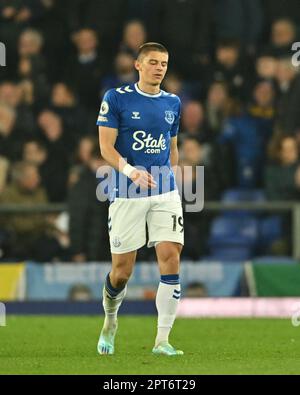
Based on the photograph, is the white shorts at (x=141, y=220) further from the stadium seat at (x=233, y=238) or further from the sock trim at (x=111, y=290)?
the stadium seat at (x=233, y=238)

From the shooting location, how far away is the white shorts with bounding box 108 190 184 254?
10.5 metres

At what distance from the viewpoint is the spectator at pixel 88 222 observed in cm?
1739

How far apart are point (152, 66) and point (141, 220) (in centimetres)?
132

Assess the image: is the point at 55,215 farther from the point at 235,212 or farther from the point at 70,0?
the point at 70,0

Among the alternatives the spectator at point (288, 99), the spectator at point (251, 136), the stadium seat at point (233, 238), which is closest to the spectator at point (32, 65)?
the spectator at point (251, 136)

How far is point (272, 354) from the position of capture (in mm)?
10586

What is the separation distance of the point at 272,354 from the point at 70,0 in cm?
1172

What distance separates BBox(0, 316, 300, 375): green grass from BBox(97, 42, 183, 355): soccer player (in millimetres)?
539

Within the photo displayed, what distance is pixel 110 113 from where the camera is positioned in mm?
10484

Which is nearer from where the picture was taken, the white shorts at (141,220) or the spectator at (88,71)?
the white shorts at (141,220)

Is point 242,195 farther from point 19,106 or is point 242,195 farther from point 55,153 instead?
point 19,106

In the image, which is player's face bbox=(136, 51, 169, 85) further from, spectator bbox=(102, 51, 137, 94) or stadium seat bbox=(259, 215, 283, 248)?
spectator bbox=(102, 51, 137, 94)

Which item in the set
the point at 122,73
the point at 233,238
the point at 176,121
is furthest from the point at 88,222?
the point at 176,121

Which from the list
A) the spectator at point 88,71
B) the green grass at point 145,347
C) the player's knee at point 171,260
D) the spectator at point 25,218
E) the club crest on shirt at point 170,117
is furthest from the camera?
the spectator at point 88,71
